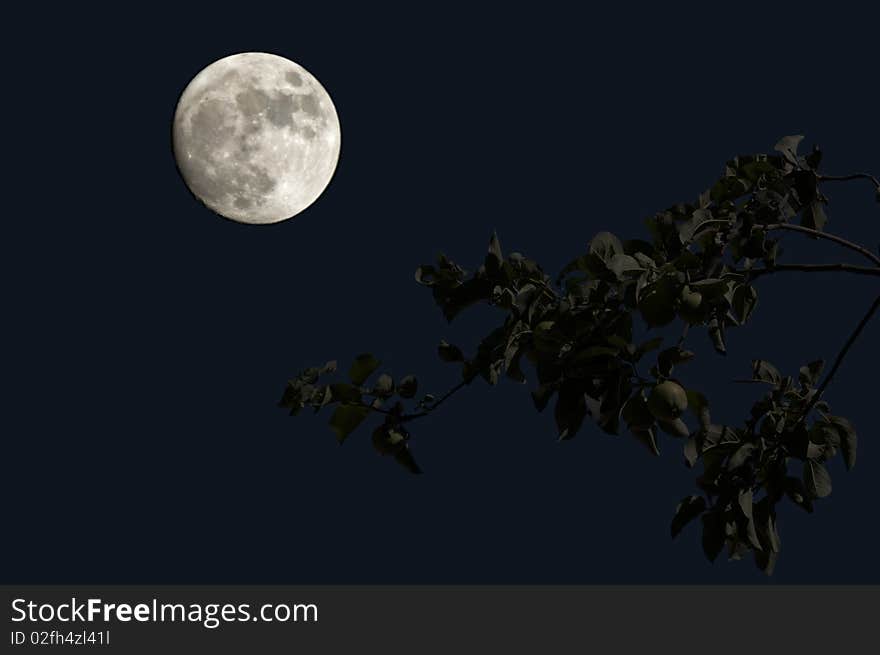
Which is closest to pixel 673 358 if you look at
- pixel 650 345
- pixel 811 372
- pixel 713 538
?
pixel 650 345

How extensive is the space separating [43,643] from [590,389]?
315cm

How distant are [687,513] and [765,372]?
67 cm

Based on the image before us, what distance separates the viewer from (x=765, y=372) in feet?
15.1

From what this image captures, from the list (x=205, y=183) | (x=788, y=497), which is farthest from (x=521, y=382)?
(x=205, y=183)

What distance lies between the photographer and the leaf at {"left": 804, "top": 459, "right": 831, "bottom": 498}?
166 inches

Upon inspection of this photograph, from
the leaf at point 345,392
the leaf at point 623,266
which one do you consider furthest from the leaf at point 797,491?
the leaf at point 345,392

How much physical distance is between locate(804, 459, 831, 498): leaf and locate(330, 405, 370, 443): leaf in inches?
60.7

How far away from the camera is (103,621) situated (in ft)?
18.6

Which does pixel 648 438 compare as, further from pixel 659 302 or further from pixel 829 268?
pixel 829 268

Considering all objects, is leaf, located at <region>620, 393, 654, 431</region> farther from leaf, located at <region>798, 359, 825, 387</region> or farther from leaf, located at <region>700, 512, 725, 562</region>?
leaf, located at <region>798, 359, 825, 387</region>

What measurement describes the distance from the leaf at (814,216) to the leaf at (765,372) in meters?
0.58

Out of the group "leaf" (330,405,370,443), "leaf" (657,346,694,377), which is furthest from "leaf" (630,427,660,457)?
"leaf" (330,405,370,443)

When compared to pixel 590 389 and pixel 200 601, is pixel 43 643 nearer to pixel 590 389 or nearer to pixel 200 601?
pixel 200 601

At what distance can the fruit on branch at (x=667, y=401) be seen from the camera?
3.35 metres
